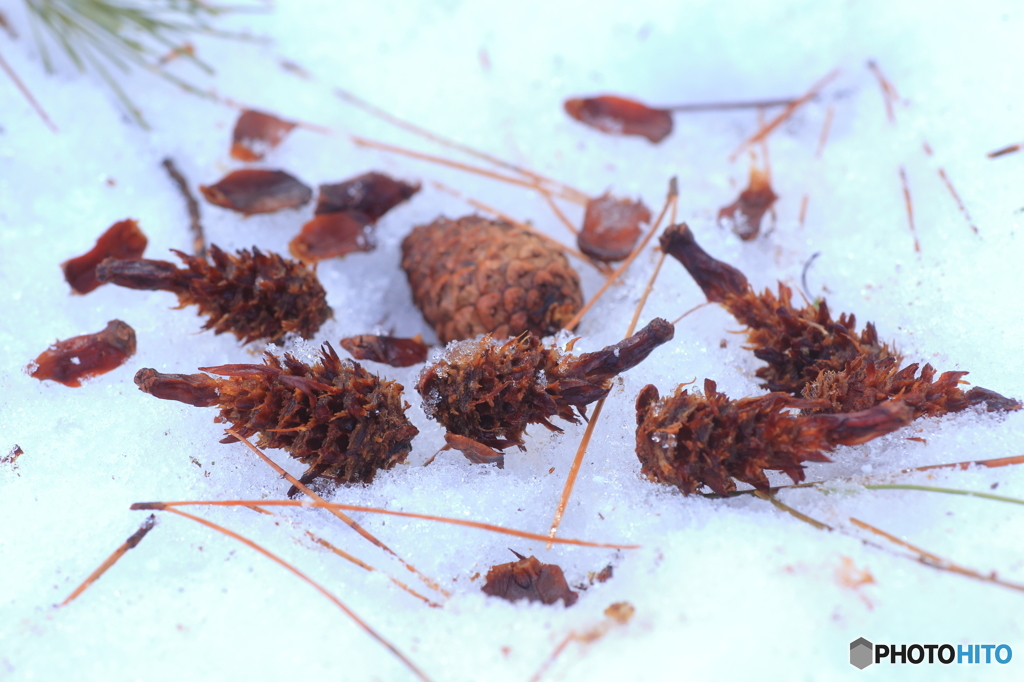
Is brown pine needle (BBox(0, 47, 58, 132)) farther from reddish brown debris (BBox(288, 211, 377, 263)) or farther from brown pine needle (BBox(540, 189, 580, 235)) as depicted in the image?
brown pine needle (BBox(540, 189, 580, 235))

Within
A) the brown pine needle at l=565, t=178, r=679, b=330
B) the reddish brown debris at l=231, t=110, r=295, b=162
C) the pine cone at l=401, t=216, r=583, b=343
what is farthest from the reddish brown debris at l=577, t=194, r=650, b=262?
the reddish brown debris at l=231, t=110, r=295, b=162

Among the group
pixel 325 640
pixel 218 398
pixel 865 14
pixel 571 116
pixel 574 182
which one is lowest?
pixel 325 640

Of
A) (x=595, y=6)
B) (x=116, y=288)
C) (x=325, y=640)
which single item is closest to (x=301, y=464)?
(x=325, y=640)

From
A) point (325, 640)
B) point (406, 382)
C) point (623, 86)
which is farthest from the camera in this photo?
point (623, 86)

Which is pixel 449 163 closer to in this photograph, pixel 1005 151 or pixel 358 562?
pixel 358 562

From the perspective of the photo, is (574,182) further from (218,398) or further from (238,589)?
(238,589)

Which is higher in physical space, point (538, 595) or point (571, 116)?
point (571, 116)

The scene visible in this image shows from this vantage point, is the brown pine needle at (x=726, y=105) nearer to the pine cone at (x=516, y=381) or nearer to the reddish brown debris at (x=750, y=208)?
the reddish brown debris at (x=750, y=208)
